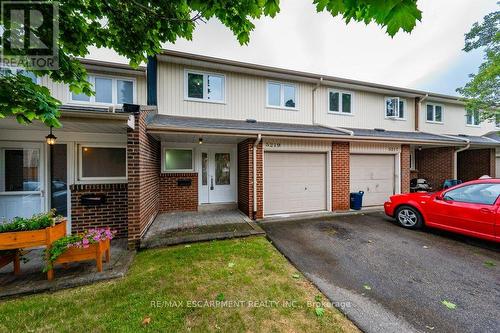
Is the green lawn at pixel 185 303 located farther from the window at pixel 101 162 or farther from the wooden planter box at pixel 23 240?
the window at pixel 101 162

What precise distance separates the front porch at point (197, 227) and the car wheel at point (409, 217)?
14.4 ft

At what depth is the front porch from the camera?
489cm

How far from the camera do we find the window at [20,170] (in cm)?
492

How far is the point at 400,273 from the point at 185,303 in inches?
149

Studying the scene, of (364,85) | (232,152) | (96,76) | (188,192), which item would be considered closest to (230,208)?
(188,192)

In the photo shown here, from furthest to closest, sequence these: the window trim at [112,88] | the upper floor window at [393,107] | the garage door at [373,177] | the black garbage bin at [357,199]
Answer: the upper floor window at [393,107] < the garage door at [373,177] < the black garbage bin at [357,199] < the window trim at [112,88]

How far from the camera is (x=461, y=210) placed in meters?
4.76

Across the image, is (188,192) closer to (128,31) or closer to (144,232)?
(144,232)

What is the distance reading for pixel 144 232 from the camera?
16.8 feet

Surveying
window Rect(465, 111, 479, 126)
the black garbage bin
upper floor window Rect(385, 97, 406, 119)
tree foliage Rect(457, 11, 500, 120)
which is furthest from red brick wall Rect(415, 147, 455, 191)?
the black garbage bin

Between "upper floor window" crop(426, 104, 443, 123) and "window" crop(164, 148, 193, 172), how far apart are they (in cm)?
1333

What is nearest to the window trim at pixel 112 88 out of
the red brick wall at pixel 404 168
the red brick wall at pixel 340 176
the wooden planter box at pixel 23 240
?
the wooden planter box at pixel 23 240

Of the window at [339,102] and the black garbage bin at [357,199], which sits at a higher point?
the window at [339,102]

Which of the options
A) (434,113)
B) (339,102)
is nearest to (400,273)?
(339,102)
